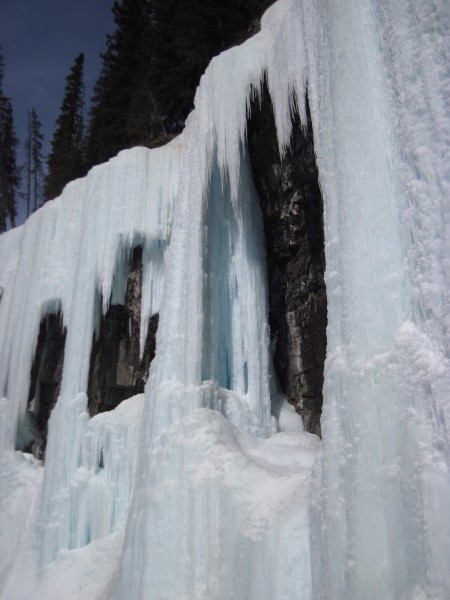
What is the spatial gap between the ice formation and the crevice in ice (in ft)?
4.53

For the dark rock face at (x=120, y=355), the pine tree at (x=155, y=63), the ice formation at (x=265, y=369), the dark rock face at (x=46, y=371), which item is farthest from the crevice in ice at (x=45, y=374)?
the pine tree at (x=155, y=63)

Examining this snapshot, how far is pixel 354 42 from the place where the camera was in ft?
10.8

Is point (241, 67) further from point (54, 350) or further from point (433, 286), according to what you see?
point (54, 350)

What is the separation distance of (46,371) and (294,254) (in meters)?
5.83

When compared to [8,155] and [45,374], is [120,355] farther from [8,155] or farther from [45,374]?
[8,155]

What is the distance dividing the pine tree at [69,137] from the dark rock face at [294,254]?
12970mm

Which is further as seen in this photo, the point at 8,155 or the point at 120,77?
the point at 8,155

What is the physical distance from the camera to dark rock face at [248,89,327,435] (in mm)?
5883

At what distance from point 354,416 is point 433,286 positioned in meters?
0.76

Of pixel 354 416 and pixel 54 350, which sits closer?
→ pixel 354 416

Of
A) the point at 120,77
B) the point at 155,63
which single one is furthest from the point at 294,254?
the point at 120,77

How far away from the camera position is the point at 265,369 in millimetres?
5562

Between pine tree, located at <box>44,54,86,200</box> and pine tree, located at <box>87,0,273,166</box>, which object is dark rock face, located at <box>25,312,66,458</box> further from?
pine tree, located at <box>44,54,86,200</box>

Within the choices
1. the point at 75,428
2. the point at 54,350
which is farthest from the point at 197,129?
the point at 54,350
